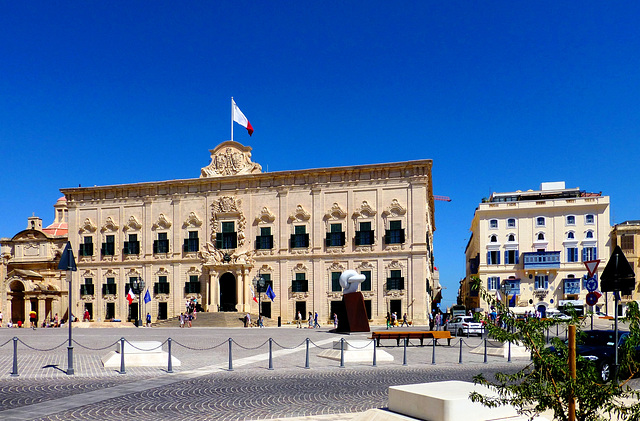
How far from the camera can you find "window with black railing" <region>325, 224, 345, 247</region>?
48.2 metres

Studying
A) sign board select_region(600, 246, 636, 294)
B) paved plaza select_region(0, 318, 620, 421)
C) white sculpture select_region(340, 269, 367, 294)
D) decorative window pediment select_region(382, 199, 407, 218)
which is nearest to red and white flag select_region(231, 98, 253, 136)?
decorative window pediment select_region(382, 199, 407, 218)

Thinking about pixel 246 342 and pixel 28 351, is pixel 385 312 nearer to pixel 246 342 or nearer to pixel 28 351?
pixel 246 342

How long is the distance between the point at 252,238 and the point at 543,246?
101ft

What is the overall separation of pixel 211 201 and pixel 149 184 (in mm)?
6185

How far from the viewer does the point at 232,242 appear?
50.3 metres

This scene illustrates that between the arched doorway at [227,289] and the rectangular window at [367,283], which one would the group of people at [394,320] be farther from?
the arched doorway at [227,289]

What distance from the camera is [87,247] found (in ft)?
178

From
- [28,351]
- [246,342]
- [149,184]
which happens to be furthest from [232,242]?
[28,351]

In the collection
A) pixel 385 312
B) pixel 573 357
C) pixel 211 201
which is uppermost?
pixel 211 201

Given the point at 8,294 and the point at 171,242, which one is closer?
the point at 171,242

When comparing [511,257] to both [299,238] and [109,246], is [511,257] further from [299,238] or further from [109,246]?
[109,246]

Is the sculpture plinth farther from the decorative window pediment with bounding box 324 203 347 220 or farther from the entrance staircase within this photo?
the decorative window pediment with bounding box 324 203 347 220

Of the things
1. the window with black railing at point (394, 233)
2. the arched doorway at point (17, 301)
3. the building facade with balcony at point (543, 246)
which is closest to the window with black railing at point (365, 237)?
the window with black railing at point (394, 233)

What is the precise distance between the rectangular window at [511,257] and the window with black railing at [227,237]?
1165 inches
